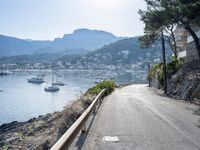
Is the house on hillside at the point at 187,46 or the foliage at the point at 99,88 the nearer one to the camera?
the foliage at the point at 99,88

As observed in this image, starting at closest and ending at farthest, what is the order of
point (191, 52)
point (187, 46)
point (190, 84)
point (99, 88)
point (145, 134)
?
point (145, 134), point (190, 84), point (99, 88), point (191, 52), point (187, 46)

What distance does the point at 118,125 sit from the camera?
513 inches

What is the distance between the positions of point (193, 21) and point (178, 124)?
47.7ft

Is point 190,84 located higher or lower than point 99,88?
higher

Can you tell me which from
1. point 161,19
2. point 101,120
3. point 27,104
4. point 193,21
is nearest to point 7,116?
point 27,104

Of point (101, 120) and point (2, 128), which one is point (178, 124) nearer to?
point (101, 120)

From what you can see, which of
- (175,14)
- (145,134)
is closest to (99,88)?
(175,14)

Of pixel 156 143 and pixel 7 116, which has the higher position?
pixel 156 143

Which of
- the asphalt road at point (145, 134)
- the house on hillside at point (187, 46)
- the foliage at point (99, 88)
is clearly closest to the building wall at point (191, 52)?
the house on hillside at point (187, 46)

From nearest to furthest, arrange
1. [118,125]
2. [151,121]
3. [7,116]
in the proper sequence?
[118,125]
[151,121]
[7,116]

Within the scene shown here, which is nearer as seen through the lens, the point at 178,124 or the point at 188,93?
the point at 178,124

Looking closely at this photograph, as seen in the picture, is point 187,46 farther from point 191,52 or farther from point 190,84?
point 190,84

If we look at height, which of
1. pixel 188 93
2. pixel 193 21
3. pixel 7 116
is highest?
pixel 193 21

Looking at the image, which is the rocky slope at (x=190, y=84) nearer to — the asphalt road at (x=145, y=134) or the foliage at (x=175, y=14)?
the foliage at (x=175, y=14)
